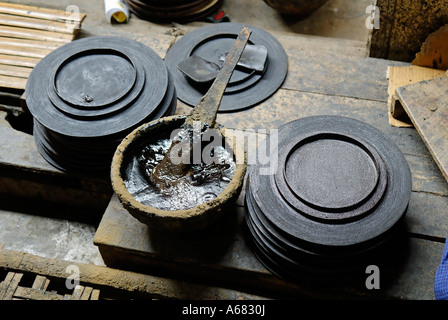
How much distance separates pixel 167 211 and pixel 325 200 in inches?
27.7

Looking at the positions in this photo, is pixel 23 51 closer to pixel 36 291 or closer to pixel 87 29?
pixel 87 29

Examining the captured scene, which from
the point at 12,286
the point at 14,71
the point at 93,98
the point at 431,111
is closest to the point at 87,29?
the point at 14,71

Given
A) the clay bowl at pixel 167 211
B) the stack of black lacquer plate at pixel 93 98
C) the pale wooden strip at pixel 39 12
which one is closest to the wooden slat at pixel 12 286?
the stack of black lacquer plate at pixel 93 98

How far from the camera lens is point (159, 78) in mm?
2674

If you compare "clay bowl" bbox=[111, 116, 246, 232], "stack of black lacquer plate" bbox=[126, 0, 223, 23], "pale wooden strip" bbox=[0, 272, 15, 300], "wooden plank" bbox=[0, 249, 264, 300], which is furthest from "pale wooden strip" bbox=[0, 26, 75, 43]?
"pale wooden strip" bbox=[0, 272, 15, 300]

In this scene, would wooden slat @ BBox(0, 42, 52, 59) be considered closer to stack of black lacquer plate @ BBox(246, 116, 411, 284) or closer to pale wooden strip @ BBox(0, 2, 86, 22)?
pale wooden strip @ BBox(0, 2, 86, 22)

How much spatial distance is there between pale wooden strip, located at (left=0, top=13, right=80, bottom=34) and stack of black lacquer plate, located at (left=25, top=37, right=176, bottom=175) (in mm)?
426

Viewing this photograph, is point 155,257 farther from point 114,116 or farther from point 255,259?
point 114,116

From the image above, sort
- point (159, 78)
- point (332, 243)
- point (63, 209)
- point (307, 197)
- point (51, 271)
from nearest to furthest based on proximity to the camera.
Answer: point (332, 243) < point (307, 197) < point (51, 271) < point (159, 78) < point (63, 209)

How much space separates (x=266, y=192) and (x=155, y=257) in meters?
0.65

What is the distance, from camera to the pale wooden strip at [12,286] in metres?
2.42

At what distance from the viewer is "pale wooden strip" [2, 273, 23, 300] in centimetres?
242
